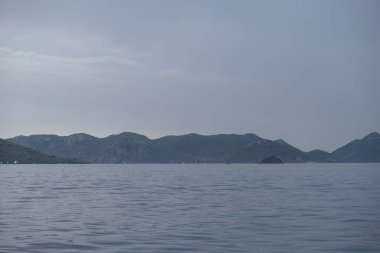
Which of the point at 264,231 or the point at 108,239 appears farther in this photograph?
the point at 264,231

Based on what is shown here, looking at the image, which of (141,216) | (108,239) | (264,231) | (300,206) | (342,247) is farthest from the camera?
(300,206)

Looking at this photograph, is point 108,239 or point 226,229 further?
point 226,229

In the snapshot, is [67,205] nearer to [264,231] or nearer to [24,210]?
[24,210]

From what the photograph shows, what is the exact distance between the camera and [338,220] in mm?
34625

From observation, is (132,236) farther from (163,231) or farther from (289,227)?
(289,227)

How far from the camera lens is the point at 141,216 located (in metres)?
37.0

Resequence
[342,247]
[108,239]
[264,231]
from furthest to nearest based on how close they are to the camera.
A: [264,231]
[108,239]
[342,247]

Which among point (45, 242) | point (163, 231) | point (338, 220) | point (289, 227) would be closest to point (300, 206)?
point (338, 220)

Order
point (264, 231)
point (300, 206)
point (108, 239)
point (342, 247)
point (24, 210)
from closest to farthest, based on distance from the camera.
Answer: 1. point (342, 247)
2. point (108, 239)
3. point (264, 231)
4. point (24, 210)
5. point (300, 206)

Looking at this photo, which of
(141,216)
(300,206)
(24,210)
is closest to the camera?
(141,216)

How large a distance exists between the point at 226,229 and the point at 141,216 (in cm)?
893

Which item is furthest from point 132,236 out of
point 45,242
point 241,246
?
point 241,246

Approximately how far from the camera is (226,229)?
30266 millimetres

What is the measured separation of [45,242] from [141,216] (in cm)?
1219
